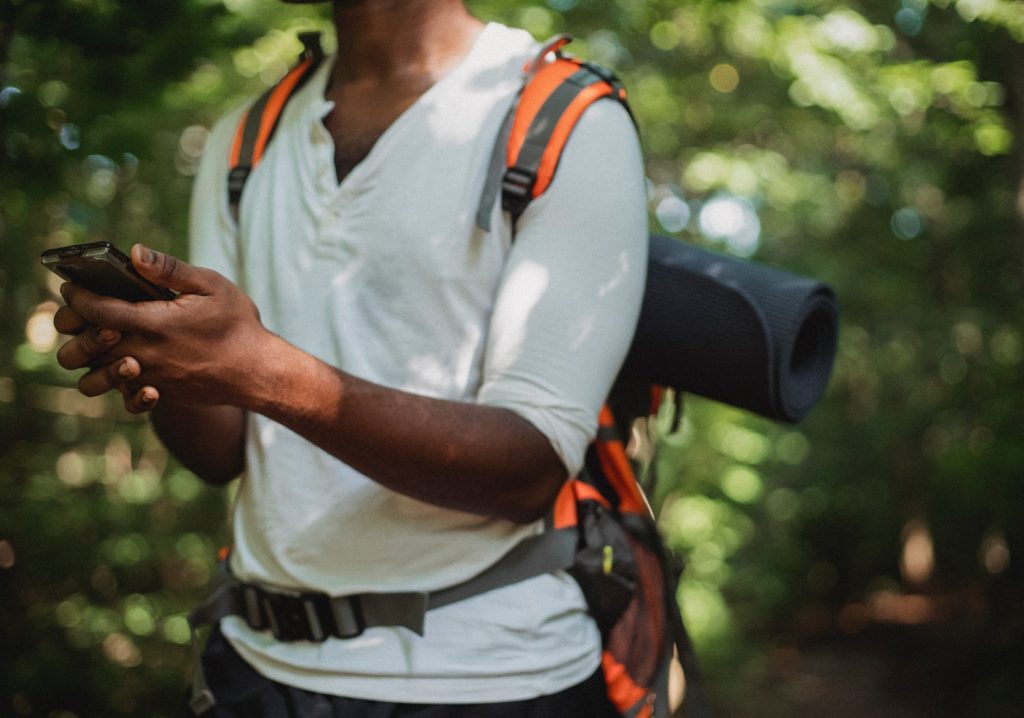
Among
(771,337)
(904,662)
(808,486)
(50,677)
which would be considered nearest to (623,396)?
(771,337)

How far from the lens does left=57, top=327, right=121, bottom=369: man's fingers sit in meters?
1.33

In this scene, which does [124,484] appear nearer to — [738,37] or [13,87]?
[13,87]

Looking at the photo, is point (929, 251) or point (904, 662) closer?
point (929, 251)

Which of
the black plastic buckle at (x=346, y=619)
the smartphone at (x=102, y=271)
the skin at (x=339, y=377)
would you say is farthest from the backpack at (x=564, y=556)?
the smartphone at (x=102, y=271)

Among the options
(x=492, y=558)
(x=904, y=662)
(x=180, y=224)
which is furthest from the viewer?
(x=904, y=662)

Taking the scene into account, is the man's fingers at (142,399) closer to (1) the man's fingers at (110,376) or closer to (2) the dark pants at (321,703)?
(1) the man's fingers at (110,376)

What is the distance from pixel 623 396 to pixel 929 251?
11.9 m

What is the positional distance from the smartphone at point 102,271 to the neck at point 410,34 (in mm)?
777

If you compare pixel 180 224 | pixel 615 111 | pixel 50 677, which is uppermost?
pixel 615 111

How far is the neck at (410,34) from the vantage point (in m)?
1.92

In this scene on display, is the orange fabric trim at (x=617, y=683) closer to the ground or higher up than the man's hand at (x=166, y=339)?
closer to the ground

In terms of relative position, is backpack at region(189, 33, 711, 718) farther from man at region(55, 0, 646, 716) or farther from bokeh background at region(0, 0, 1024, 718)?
bokeh background at region(0, 0, 1024, 718)

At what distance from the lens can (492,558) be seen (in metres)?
1.69

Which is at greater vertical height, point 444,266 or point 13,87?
point 444,266
